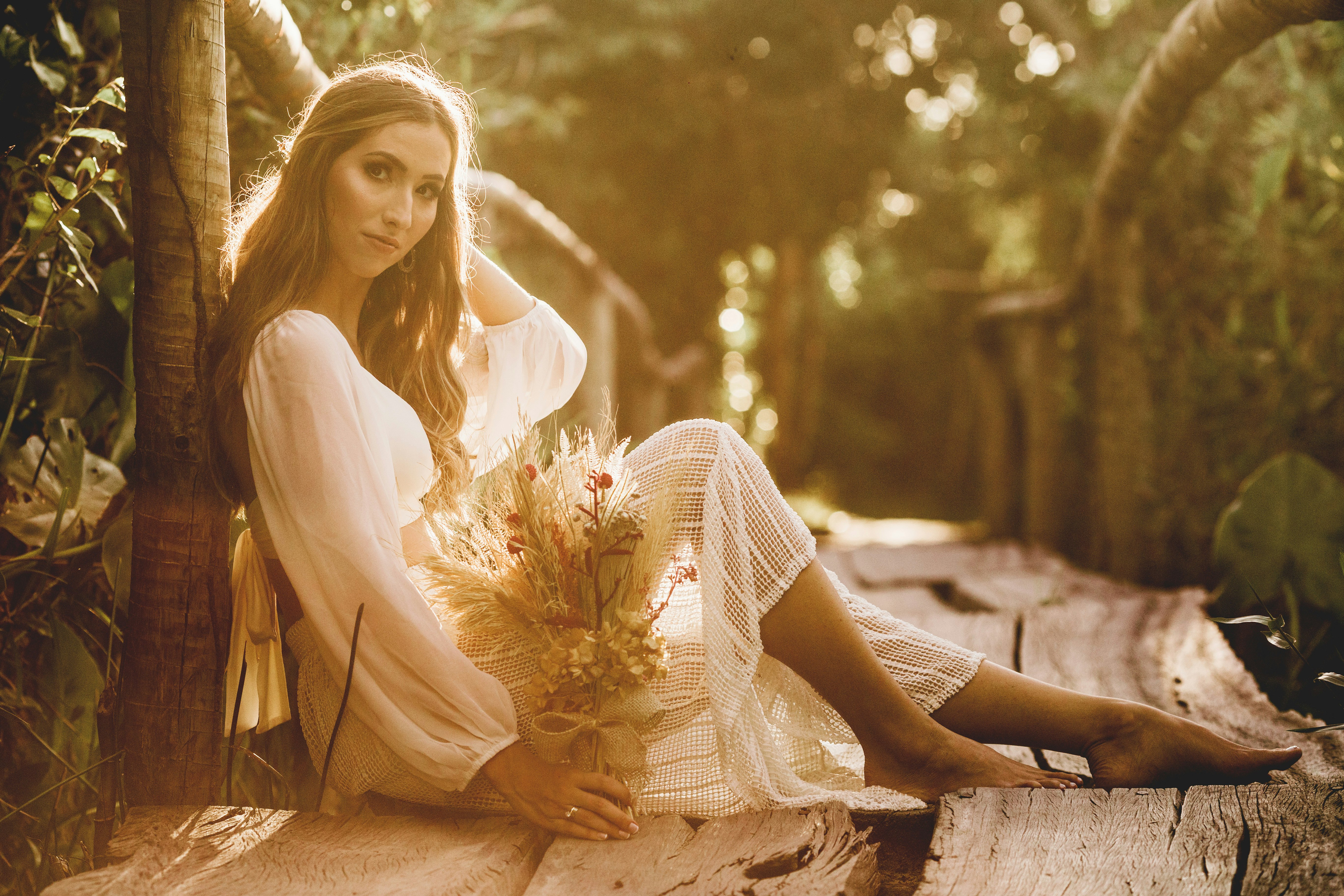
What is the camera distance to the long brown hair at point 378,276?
1.46 metres

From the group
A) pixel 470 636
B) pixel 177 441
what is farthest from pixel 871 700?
pixel 177 441

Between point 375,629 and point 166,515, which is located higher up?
point 166,515

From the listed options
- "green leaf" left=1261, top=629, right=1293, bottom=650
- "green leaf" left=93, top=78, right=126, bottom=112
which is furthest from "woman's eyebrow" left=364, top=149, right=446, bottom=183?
"green leaf" left=1261, top=629, right=1293, bottom=650

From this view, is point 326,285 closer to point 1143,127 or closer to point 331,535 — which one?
point 331,535

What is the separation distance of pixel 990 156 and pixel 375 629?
9931 millimetres

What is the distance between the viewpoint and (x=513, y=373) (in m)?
1.95

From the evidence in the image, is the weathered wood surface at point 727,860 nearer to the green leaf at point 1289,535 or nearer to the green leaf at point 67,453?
the green leaf at point 67,453

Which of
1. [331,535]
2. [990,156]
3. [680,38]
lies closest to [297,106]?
[331,535]

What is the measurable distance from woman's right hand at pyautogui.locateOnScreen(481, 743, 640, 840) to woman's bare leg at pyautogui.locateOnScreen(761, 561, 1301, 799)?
0.38m

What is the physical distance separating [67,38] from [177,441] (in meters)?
0.91

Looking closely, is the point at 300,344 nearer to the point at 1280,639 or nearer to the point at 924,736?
the point at 924,736

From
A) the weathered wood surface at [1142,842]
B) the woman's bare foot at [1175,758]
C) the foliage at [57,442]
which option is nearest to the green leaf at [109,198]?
the foliage at [57,442]

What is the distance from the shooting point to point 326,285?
5.38 ft

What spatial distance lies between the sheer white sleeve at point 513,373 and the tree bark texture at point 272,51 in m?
0.56
